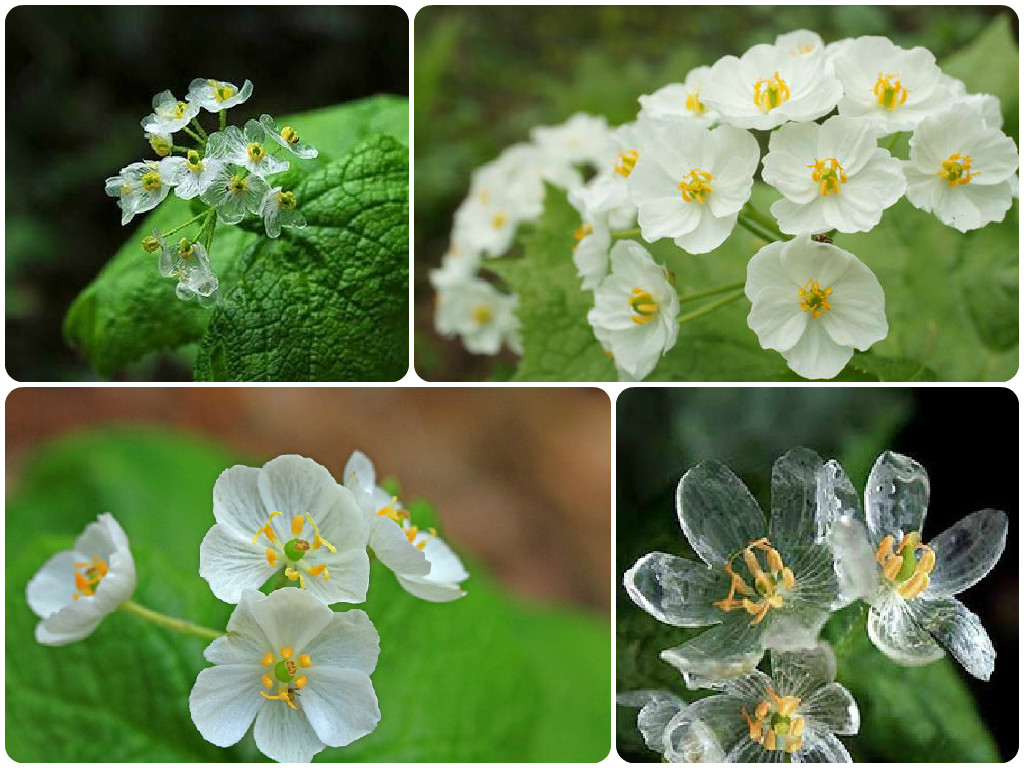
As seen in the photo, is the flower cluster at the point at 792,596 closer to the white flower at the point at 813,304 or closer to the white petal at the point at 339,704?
the white flower at the point at 813,304

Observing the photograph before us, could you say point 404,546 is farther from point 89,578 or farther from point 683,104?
point 683,104

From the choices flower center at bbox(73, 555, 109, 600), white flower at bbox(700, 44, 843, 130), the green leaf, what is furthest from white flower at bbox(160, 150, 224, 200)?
white flower at bbox(700, 44, 843, 130)

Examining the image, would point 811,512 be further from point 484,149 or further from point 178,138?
point 484,149

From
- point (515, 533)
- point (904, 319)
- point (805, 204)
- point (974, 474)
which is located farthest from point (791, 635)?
point (515, 533)

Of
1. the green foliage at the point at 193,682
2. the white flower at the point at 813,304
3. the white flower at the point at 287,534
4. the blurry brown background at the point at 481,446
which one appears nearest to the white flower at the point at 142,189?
the white flower at the point at 287,534

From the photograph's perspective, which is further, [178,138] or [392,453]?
[392,453]

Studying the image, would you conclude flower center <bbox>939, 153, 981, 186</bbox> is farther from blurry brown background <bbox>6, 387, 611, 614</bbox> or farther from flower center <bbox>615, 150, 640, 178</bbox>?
blurry brown background <bbox>6, 387, 611, 614</bbox>

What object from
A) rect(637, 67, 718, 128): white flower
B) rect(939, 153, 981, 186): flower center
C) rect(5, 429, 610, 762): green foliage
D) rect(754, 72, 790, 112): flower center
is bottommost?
rect(5, 429, 610, 762): green foliage
